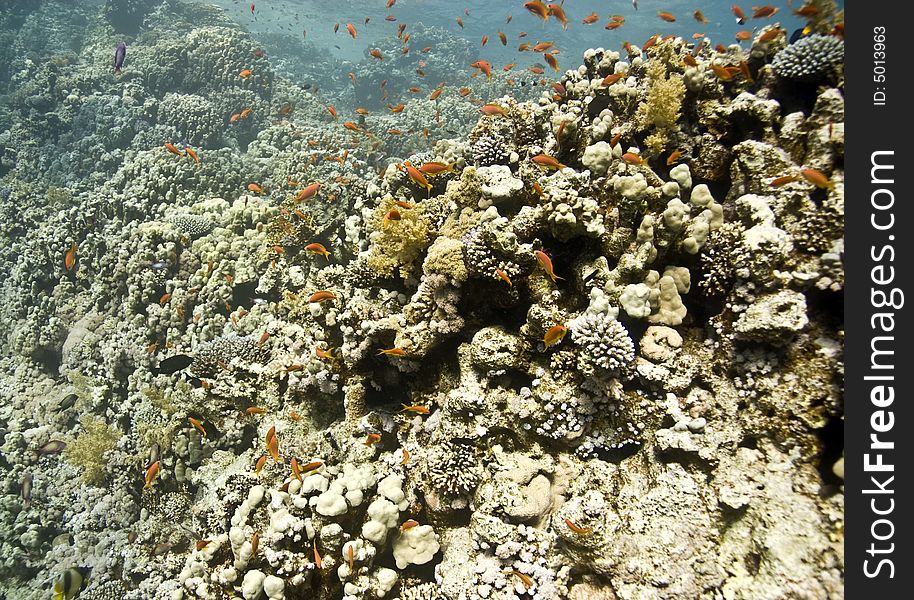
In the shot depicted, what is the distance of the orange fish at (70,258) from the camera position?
864 centimetres

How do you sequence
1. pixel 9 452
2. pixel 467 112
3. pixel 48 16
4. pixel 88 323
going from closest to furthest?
pixel 9 452, pixel 88 323, pixel 467 112, pixel 48 16

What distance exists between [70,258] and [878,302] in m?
12.1

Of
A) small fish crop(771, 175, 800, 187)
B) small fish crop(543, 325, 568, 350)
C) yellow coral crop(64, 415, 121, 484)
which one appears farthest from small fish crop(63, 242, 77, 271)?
small fish crop(771, 175, 800, 187)

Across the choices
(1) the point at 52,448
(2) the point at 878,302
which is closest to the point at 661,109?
(2) the point at 878,302

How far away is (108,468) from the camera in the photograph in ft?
23.3

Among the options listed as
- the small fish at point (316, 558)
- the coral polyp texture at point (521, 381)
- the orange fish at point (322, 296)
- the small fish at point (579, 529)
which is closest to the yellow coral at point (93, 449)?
the coral polyp texture at point (521, 381)

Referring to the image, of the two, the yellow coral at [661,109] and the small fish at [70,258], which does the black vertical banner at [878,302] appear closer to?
the yellow coral at [661,109]

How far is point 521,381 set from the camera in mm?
3998

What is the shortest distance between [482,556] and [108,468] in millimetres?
7066

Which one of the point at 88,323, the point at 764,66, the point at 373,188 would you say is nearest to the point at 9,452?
the point at 88,323

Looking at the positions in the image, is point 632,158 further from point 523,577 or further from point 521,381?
point 523,577

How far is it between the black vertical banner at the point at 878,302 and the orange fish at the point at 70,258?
12.0 metres

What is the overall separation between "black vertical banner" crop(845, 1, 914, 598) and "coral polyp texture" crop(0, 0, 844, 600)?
0.21m

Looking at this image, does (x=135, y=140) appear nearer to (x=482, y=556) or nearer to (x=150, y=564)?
(x=150, y=564)
